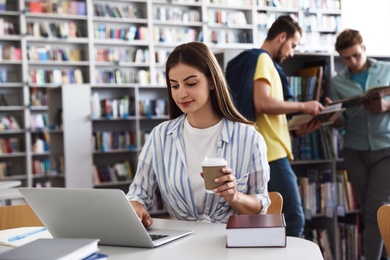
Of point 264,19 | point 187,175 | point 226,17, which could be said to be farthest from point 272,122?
point 264,19

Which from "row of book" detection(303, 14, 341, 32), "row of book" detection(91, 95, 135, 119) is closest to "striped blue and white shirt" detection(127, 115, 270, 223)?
"row of book" detection(91, 95, 135, 119)

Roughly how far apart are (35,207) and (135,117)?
453 cm

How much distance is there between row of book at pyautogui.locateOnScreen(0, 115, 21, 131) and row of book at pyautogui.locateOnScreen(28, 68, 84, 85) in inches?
23.7

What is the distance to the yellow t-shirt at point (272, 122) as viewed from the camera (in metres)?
3.16

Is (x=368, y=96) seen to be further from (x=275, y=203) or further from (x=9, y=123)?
(x=9, y=123)

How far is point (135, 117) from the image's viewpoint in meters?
6.05

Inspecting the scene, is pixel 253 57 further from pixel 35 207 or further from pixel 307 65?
pixel 35 207

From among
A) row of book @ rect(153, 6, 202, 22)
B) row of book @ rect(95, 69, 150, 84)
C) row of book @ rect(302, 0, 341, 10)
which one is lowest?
row of book @ rect(95, 69, 150, 84)

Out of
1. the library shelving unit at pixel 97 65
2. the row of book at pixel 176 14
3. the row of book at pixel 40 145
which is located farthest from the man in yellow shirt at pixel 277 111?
the row of book at pixel 176 14

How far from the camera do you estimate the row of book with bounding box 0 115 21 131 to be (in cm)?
828

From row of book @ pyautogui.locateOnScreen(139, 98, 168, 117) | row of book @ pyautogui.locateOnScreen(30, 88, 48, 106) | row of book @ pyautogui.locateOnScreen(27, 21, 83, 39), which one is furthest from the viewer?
row of book @ pyautogui.locateOnScreen(27, 21, 83, 39)

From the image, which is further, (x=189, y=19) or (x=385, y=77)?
(x=189, y=19)

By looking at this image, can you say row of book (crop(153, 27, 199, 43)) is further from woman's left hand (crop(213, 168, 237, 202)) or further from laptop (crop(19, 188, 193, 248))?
laptop (crop(19, 188, 193, 248))

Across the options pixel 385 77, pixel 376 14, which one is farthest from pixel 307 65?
pixel 376 14
